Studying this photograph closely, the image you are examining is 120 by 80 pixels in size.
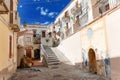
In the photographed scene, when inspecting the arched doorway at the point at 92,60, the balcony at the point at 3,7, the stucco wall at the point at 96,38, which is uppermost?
the balcony at the point at 3,7

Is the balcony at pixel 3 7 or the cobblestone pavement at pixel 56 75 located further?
the cobblestone pavement at pixel 56 75

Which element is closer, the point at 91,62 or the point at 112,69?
the point at 112,69

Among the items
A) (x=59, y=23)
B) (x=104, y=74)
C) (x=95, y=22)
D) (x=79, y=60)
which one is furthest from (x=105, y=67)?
(x=59, y=23)

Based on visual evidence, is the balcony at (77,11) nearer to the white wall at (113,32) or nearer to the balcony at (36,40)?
the white wall at (113,32)

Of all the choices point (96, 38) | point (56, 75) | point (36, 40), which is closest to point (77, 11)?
point (96, 38)

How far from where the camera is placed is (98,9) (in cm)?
1477

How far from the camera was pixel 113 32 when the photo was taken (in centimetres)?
883

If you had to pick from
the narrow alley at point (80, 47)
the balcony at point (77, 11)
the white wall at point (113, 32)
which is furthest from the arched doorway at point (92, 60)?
the balcony at point (77, 11)

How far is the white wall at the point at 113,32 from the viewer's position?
841 centimetres

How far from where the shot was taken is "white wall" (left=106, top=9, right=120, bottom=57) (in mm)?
8410

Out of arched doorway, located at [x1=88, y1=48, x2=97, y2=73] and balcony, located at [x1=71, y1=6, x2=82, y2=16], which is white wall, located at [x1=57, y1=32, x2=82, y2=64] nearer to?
arched doorway, located at [x1=88, y1=48, x2=97, y2=73]

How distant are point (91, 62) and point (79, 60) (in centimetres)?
208

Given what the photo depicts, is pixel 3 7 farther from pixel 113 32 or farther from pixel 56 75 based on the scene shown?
pixel 56 75

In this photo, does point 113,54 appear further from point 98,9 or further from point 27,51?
point 27,51
